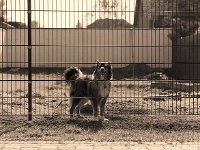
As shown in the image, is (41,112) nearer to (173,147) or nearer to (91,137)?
(91,137)

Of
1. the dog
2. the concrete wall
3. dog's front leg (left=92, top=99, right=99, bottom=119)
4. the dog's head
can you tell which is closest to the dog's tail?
the dog

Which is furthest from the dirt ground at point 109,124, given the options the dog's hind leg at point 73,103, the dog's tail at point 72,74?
the dog's tail at point 72,74

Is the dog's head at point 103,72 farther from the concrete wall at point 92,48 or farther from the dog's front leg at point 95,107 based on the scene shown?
the concrete wall at point 92,48

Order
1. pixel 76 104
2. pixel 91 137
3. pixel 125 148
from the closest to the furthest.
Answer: pixel 125 148 → pixel 91 137 → pixel 76 104

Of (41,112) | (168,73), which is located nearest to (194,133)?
(41,112)

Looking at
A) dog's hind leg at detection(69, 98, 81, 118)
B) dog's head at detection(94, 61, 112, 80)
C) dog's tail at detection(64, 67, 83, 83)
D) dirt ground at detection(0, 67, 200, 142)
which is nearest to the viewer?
dirt ground at detection(0, 67, 200, 142)

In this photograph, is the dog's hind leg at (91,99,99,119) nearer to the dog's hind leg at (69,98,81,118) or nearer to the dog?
the dog

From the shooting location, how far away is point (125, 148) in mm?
8875

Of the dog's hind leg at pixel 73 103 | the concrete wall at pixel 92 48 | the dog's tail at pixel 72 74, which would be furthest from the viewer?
the concrete wall at pixel 92 48

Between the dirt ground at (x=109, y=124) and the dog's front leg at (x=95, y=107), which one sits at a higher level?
the dog's front leg at (x=95, y=107)

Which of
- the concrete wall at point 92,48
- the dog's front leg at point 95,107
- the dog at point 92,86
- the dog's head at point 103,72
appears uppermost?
the concrete wall at point 92,48

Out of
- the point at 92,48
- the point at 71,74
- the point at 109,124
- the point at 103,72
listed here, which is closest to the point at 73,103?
the point at 71,74

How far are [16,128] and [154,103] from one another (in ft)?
17.4

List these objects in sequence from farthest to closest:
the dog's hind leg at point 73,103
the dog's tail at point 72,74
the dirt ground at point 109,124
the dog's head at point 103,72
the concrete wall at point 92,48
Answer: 1. the concrete wall at point 92,48
2. the dog's hind leg at point 73,103
3. the dog's tail at point 72,74
4. the dog's head at point 103,72
5. the dirt ground at point 109,124
